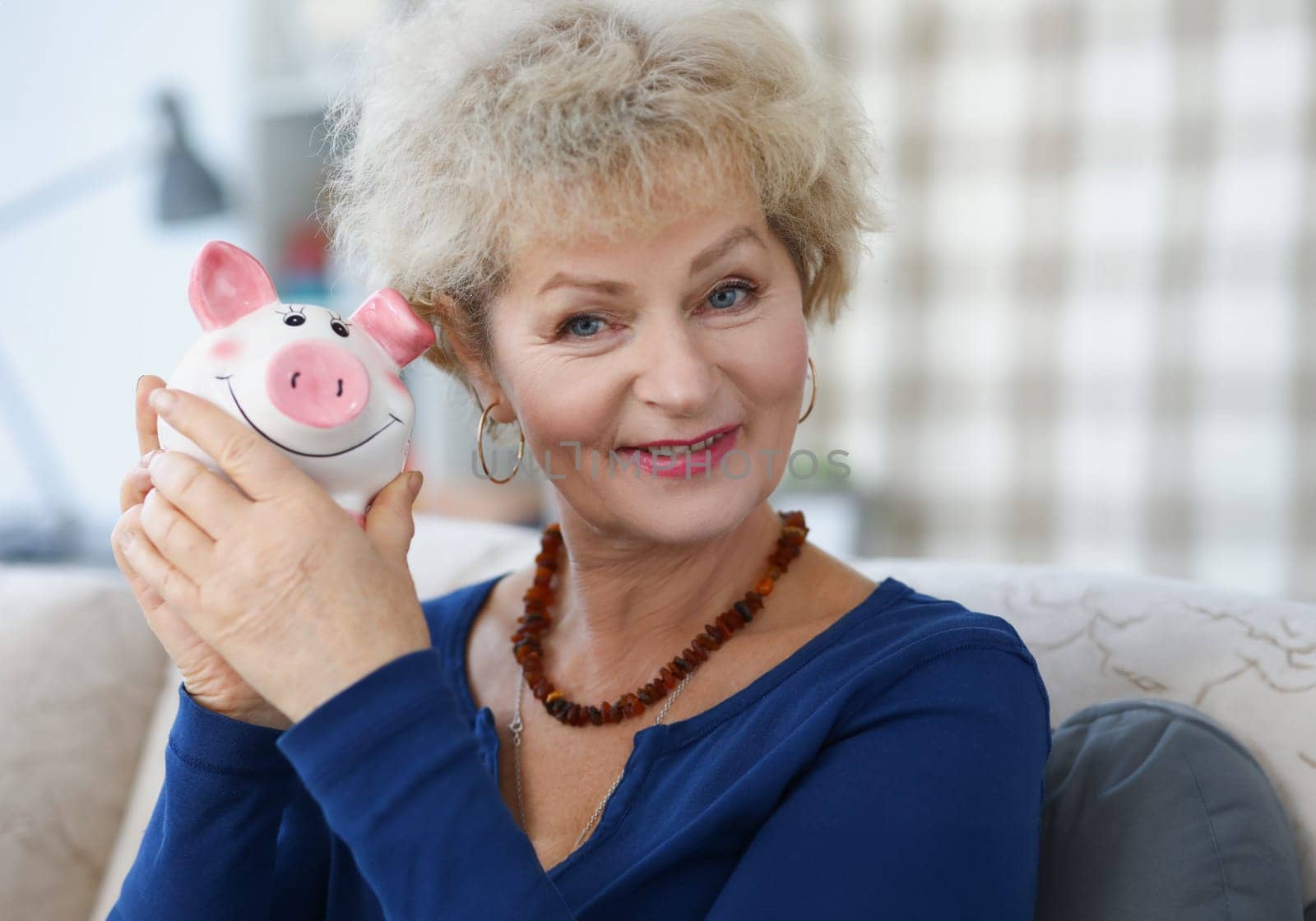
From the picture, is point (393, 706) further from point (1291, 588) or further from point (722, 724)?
point (1291, 588)

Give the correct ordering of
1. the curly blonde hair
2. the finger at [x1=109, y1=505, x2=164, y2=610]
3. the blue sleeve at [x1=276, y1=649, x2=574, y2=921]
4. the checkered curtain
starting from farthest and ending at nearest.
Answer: the checkered curtain
the curly blonde hair
the finger at [x1=109, y1=505, x2=164, y2=610]
the blue sleeve at [x1=276, y1=649, x2=574, y2=921]

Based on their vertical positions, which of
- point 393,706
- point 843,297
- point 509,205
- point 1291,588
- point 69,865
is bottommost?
point 1291,588

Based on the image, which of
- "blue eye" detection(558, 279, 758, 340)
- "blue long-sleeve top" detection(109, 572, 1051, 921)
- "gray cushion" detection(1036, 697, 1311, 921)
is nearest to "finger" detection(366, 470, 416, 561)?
"blue long-sleeve top" detection(109, 572, 1051, 921)

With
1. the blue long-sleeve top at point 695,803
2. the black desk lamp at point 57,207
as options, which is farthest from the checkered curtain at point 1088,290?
the blue long-sleeve top at point 695,803

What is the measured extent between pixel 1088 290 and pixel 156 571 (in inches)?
99.6

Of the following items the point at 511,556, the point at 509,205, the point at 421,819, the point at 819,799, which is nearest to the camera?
the point at 421,819

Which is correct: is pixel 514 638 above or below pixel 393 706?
below

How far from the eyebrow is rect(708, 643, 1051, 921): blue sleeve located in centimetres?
37

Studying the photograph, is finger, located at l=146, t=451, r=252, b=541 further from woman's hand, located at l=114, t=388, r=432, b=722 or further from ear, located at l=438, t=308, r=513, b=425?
ear, located at l=438, t=308, r=513, b=425

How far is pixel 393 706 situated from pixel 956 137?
261cm

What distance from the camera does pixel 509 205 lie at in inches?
A: 39.5

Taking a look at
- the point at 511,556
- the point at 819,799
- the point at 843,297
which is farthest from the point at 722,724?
the point at 511,556

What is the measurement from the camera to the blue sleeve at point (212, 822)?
0.99m

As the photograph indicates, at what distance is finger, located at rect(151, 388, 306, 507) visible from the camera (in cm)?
81
